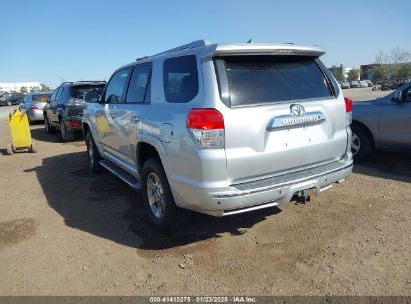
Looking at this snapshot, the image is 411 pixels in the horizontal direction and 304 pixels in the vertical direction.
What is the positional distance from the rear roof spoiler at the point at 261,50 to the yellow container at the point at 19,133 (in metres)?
7.81

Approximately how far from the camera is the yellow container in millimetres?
9586

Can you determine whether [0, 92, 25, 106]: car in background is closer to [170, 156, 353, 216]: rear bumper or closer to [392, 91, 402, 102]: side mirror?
[392, 91, 402, 102]: side mirror

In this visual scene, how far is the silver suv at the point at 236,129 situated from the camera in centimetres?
331

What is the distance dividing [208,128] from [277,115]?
2.30ft

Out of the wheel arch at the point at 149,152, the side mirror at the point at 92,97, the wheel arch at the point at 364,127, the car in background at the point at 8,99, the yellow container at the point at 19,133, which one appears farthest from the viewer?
the car in background at the point at 8,99

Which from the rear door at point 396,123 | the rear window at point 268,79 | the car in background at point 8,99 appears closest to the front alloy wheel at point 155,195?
the rear window at point 268,79

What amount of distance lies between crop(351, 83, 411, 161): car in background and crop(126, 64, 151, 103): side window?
13.6 ft

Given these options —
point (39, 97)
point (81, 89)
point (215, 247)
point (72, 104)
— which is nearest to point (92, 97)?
point (215, 247)

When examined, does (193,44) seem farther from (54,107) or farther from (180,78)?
(54,107)

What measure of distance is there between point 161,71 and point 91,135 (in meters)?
3.41

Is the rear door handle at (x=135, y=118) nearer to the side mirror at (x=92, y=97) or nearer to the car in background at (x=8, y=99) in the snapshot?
the side mirror at (x=92, y=97)

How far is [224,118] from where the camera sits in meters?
3.26

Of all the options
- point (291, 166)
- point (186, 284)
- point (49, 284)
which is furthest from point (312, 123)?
point (49, 284)

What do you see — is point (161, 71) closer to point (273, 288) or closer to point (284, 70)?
point (284, 70)
